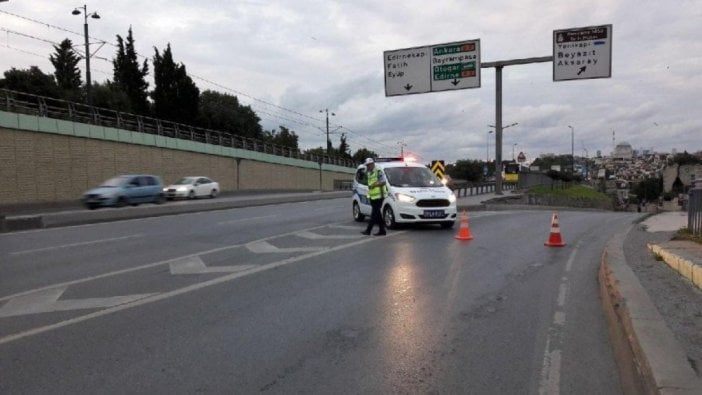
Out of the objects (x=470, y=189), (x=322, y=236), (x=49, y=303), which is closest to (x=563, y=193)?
(x=470, y=189)

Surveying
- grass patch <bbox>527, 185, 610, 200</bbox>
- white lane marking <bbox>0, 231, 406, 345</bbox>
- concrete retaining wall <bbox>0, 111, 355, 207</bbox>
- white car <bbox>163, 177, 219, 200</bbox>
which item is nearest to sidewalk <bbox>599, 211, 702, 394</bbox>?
white lane marking <bbox>0, 231, 406, 345</bbox>

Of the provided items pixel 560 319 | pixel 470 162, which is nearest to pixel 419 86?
pixel 560 319

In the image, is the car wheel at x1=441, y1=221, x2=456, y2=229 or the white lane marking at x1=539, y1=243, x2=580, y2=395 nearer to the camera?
the white lane marking at x1=539, y1=243, x2=580, y2=395

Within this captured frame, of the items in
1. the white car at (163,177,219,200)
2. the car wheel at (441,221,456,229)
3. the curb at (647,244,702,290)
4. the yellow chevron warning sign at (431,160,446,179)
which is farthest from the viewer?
the white car at (163,177,219,200)

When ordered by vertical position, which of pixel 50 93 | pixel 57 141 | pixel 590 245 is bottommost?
pixel 590 245

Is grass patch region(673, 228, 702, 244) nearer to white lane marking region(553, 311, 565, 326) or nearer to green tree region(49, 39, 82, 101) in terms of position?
white lane marking region(553, 311, 565, 326)

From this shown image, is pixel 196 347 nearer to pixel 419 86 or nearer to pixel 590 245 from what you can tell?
pixel 590 245

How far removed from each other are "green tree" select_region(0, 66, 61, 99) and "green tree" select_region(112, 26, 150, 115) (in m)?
7.20

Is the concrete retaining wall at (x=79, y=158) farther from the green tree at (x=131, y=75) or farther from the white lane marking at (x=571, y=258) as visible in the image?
the white lane marking at (x=571, y=258)

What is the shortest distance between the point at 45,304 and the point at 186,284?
1779 millimetres

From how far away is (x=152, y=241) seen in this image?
13.5 meters

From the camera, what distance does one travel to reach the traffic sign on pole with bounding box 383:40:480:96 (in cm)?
2664

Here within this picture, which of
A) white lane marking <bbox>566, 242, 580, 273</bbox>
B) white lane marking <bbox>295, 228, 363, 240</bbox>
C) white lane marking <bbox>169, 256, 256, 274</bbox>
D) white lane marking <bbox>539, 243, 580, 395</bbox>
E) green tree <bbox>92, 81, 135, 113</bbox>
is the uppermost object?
green tree <bbox>92, 81, 135, 113</bbox>

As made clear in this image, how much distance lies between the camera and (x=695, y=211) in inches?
454
